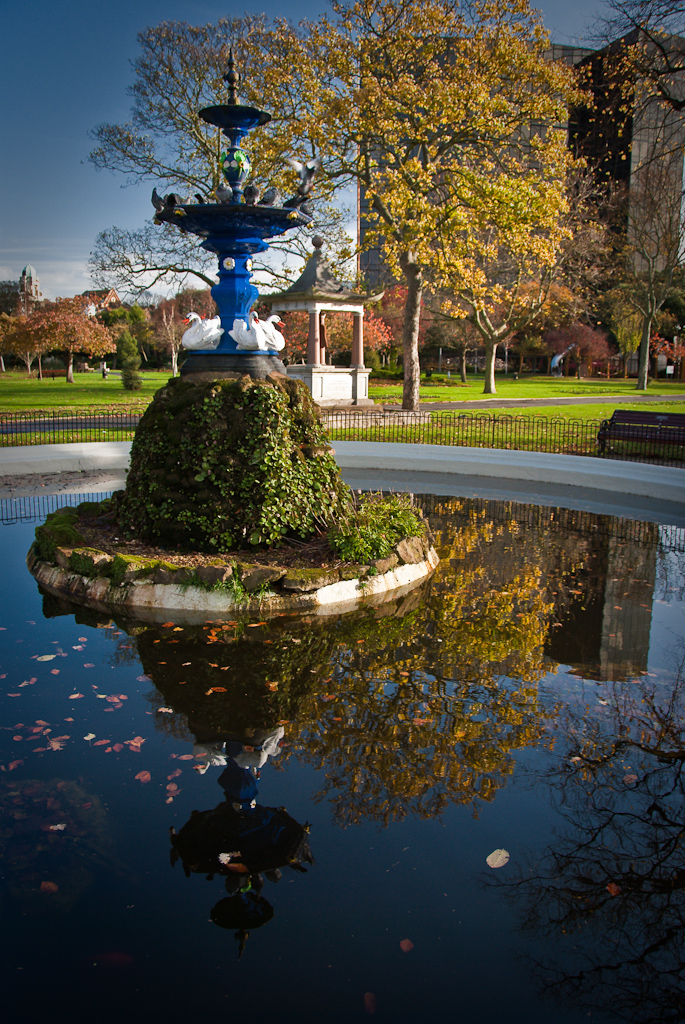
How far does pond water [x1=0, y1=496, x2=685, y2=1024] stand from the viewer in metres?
3.00

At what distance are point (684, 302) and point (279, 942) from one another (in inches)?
2460

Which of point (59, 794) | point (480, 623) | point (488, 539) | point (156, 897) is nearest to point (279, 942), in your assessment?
point (156, 897)

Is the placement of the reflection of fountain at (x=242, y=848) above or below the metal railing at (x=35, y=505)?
below

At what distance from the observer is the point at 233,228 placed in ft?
29.5

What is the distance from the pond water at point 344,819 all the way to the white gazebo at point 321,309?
23.2m

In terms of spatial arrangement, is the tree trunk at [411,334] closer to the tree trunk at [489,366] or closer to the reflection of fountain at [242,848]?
the tree trunk at [489,366]

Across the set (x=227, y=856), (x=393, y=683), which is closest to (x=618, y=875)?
(x=227, y=856)

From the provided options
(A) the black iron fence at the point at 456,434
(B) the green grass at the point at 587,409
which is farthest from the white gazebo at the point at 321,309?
(A) the black iron fence at the point at 456,434

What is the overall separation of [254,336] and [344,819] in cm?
619

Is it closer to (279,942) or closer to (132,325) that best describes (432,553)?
(279,942)

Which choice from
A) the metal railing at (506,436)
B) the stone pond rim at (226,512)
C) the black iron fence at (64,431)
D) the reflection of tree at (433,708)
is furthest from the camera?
the black iron fence at (64,431)

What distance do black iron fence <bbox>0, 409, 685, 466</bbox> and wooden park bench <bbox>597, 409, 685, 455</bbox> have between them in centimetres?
7

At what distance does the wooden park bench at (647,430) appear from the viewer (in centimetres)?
1709

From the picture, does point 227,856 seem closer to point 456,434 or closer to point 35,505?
point 35,505
